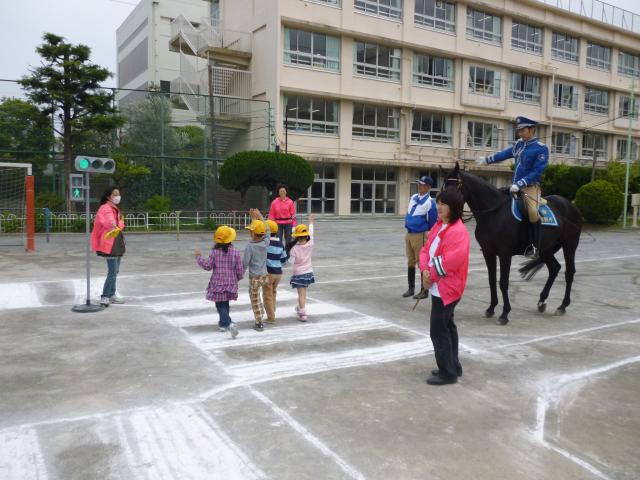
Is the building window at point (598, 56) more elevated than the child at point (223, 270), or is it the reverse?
the building window at point (598, 56)

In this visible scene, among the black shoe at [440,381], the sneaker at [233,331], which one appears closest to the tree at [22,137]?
the sneaker at [233,331]

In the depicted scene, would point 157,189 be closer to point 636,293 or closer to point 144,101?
point 144,101

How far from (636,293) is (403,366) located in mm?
6916

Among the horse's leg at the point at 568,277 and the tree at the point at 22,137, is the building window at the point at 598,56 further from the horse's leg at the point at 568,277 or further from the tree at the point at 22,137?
the horse's leg at the point at 568,277

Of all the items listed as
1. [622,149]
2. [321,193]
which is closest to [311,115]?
[321,193]

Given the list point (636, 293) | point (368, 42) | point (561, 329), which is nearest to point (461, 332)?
point (561, 329)

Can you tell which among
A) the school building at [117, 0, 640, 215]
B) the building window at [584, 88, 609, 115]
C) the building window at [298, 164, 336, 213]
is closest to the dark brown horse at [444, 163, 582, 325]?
the school building at [117, 0, 640, 215]

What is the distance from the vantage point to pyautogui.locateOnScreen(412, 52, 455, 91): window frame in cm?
3562

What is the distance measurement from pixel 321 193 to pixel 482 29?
1683 centimetres

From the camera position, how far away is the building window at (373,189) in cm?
3484

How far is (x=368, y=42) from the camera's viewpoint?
3369cm

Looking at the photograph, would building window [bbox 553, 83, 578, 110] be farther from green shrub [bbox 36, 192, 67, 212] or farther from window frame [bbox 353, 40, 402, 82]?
green shrub [bbox 36, 192, 67, 212]

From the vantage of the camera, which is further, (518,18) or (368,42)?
(518,18)

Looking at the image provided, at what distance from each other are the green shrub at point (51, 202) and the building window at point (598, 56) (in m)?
40.9
